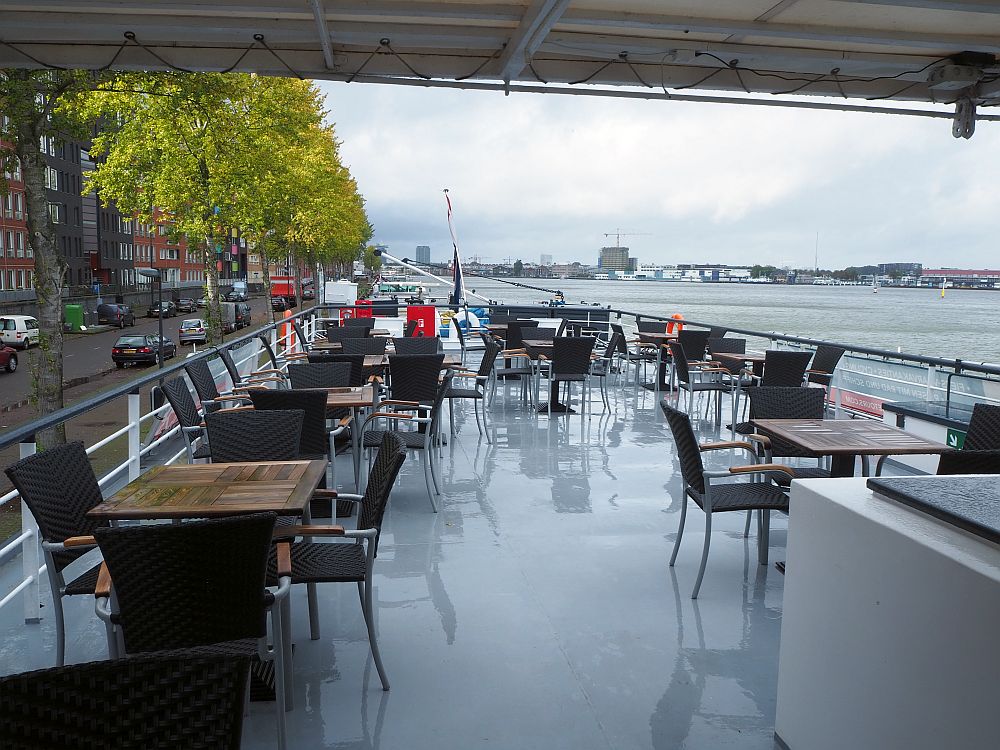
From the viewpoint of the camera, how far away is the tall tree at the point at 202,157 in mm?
19219

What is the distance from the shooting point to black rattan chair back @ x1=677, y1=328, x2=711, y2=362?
9.87m

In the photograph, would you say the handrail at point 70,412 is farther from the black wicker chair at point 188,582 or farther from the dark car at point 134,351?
the dark car at point 134,351

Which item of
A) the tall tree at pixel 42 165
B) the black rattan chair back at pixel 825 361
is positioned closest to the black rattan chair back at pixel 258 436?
the black rattan chair back at pixel 825 361

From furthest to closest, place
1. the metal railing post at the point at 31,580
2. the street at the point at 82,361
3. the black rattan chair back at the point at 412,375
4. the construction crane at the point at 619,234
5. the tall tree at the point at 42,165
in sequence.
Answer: the construction crane at the point at 619,234
the street at the point at 82,361
the tall tree at the point at 42,165
the black rattan chair back at the point at 412,375
the metal railing post at the point at 31,580

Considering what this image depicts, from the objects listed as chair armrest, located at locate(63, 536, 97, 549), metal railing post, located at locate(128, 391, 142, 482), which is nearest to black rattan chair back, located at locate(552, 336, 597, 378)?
metal railing post, located at locate(128, 391, 142, 482)

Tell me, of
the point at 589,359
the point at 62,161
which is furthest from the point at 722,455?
the point at 62,161

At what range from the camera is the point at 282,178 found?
69.0 ft

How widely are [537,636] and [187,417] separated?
2794 millimetres

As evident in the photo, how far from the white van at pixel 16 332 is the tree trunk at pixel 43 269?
25.8 m

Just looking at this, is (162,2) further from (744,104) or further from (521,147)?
(521,147)

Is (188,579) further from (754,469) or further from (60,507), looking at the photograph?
(754,469)

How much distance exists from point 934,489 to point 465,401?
8.13m

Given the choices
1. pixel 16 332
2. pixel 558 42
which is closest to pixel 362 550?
pixel 558 42

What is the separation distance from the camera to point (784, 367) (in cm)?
775
